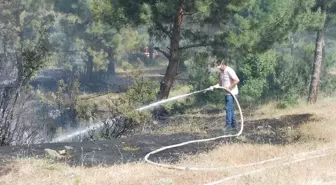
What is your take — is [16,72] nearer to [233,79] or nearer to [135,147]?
[135,147]

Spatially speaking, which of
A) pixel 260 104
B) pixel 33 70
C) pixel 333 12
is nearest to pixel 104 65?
pixel 260 104

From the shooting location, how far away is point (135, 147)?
387 inches

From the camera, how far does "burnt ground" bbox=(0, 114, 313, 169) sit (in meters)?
8.28

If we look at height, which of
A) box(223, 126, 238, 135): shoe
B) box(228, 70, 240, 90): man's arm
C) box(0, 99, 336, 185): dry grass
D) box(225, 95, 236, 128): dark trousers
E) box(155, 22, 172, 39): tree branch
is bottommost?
box(223, 126, 238, 135): shoe

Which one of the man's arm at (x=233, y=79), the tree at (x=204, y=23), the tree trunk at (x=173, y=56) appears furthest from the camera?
the tree trunk at (x=173, y=56)

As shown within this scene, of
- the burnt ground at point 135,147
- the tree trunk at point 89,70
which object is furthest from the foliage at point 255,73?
the tree trunk at point 89,70

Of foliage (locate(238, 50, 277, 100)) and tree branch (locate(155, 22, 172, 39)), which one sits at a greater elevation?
tree branch (locate(155, 22, 172, 39))

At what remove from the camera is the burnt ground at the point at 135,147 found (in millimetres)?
8284

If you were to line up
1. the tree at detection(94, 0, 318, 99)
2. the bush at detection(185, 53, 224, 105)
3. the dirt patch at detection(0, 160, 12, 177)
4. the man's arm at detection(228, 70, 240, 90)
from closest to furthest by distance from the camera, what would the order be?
1. the dirt patch at detection(0, 160, 12, 177)
2. the man's arm at detection(228, 70, 240, 90)
3. the tree at detection(94, 0, 318, 99)
4. the bush at detection(185, 53, 224, 105)

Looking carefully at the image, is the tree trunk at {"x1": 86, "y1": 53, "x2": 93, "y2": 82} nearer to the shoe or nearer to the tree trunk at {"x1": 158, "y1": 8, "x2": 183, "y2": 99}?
the tree trunk at {"x1": 158, "y1": 8, "x2": 183, "y2": 99}

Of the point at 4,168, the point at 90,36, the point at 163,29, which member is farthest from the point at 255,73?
the point at 4,168

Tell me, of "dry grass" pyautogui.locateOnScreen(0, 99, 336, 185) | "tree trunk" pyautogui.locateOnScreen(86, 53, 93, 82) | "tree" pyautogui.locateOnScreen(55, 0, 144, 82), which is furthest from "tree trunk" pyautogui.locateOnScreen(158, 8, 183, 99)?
"tree trunk" pyautogui.locateOnScreen(86, 53, 93, 82)

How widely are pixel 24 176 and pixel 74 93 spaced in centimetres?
851

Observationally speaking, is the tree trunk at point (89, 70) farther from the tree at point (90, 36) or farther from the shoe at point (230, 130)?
the shoe at point (230, 130)
